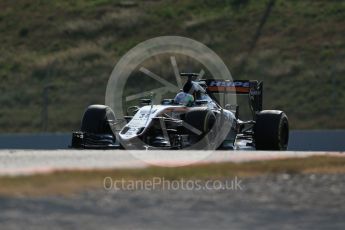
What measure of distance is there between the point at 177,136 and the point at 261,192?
8.95m

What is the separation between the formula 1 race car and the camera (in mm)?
21391

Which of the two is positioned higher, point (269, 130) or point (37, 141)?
point (269, 130)

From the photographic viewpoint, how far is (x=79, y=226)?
30.9 ft

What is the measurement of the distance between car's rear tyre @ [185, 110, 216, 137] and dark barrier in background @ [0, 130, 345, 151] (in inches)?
236

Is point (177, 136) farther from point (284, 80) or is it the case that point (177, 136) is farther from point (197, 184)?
point (284, 80)

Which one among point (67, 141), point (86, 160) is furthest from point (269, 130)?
point (86, 160)

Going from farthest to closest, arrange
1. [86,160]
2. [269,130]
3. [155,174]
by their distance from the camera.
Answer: [269,130] → [86,160] → [155,174]

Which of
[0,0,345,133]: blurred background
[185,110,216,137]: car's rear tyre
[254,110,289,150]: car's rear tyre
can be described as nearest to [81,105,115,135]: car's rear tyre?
[185,110,216,137]: car's rear tyre

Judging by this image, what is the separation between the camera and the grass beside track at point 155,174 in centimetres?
1180

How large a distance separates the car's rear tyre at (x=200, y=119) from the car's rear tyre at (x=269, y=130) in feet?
6.87

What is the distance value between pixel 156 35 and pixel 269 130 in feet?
82.1

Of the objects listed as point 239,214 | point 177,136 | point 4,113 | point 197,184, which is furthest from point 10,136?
point 239,214

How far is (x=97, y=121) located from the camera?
75.0ft

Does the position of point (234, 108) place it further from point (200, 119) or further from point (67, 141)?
point (67, 141)
